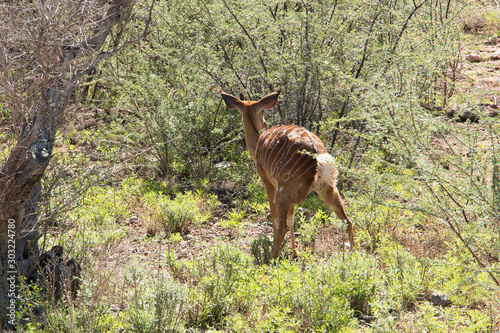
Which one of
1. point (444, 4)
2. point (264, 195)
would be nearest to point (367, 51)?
point (264, 195)

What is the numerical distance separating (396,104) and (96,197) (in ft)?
15.5

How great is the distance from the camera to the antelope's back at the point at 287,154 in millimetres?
5008

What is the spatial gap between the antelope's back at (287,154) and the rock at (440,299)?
1.64 m

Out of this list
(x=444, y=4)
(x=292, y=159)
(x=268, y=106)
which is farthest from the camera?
(x=444, y=4)

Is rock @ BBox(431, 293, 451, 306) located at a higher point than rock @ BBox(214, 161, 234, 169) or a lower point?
lower

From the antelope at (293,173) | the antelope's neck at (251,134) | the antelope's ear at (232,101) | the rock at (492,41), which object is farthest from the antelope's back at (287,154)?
the rock at (492,41)

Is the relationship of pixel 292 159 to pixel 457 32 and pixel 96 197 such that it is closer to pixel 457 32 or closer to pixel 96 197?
pixel 96 197

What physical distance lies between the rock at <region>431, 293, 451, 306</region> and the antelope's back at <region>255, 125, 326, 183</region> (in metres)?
1.64

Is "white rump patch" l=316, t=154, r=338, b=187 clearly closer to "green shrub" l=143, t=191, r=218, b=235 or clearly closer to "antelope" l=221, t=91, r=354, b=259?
"antelope" l=221, t=91, r=354, b=259

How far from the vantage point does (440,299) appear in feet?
13.5

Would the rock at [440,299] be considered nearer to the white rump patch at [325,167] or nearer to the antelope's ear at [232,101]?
the white rump patch at [325,167]

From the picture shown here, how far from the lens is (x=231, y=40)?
27.5 feet

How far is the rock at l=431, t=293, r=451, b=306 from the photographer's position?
4.11 metres

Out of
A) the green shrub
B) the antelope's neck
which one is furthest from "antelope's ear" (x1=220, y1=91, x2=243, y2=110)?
the green shrub
